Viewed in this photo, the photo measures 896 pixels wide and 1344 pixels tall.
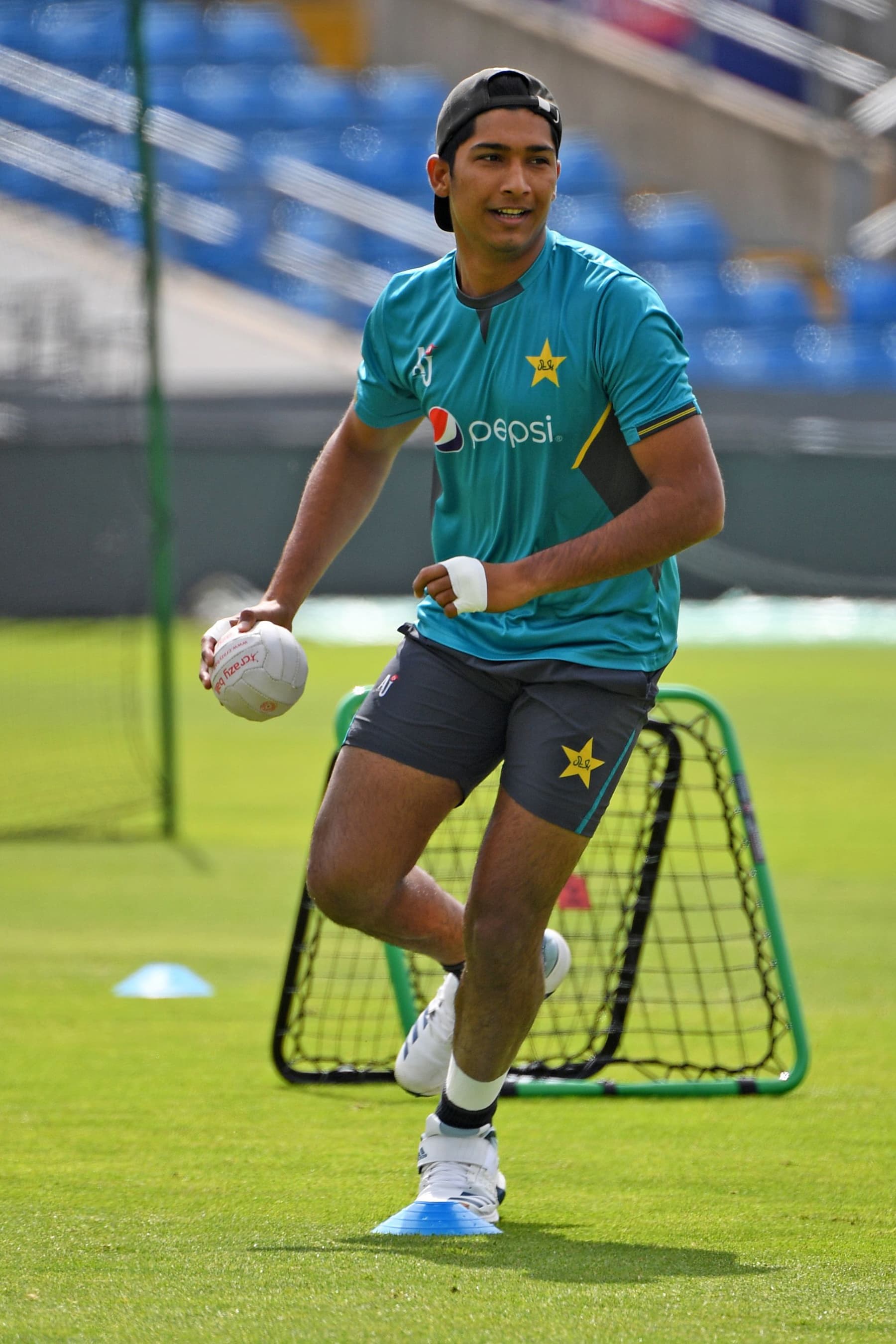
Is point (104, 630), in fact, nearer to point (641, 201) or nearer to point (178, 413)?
point (178, 413)

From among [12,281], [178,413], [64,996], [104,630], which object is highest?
[12,281]

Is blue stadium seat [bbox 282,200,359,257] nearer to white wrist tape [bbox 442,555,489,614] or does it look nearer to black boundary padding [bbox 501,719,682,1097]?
black boundary padding [bbox 501,719,682,1097]

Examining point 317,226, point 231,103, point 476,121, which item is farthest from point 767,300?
point 476,121

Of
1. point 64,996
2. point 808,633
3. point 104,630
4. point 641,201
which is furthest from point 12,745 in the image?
point 641,201

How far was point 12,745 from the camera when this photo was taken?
1357 cm

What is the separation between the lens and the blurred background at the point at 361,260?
65.9 feet

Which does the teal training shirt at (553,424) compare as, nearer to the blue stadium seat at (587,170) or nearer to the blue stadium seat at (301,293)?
the blue stadium seat at (301,293)

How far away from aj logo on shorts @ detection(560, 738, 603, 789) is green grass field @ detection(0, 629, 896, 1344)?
2.90 ft

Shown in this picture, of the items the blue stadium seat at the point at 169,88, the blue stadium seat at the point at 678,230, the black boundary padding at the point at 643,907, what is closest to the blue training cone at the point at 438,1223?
the black boundary padding at the point at 643,907

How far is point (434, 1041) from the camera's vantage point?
3961 millimetres

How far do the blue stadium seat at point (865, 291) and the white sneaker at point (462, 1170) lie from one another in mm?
20345

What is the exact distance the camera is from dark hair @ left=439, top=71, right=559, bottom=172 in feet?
11.6

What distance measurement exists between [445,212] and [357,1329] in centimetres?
222

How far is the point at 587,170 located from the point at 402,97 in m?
3.00
